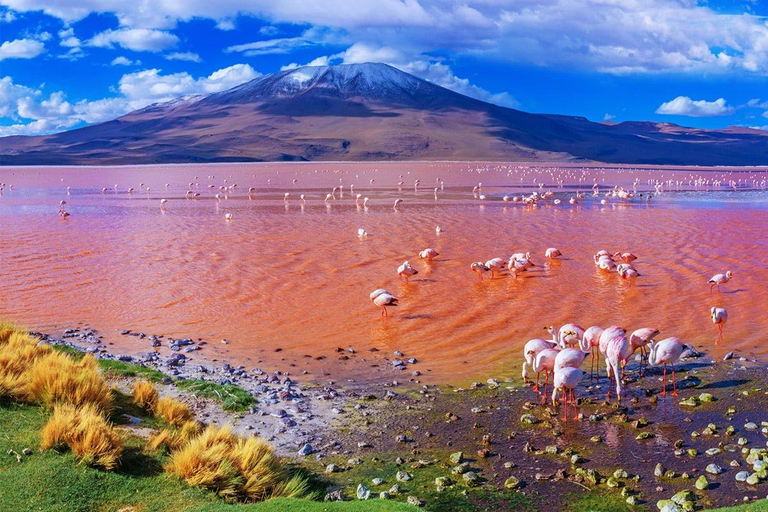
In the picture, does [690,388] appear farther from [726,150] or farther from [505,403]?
[726,150]

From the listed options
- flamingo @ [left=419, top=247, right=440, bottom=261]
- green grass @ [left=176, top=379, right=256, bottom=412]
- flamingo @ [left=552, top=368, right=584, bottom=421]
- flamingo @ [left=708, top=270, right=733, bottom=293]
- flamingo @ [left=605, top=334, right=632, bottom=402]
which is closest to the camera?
flamingo @ [left=552, top=368, right=584, bottom=421]

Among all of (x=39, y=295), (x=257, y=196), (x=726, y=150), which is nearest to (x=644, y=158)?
(x=726, y=150)

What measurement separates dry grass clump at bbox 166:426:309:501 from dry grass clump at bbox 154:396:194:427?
1340 millimetres

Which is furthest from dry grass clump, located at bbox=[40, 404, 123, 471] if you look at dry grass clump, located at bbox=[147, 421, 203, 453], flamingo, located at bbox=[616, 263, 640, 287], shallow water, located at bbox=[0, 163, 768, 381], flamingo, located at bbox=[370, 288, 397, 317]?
flamingo, located at bbox=[616, 263, 640, 287]

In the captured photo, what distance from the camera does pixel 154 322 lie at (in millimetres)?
13578

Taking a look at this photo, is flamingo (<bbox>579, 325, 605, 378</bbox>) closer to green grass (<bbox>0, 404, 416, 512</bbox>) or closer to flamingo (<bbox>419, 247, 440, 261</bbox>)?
green grass (<bbox>0, 404, 416, 512</bbox>)

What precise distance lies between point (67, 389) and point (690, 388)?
27.2 feet

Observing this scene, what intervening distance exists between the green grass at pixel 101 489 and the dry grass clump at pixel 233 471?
13 cm

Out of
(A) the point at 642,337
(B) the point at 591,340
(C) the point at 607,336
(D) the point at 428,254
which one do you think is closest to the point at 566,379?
(C) the point at 607,336

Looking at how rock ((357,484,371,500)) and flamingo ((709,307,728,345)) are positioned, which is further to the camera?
flamingo ((709,307,728,345))

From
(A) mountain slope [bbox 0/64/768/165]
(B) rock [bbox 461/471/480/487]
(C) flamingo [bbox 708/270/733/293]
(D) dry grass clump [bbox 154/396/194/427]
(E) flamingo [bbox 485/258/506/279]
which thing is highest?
(A) mountain slope [bbox 0/64/768/165]

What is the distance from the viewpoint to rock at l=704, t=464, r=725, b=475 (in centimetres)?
694

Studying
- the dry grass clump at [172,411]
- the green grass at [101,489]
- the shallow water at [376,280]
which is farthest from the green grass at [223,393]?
the green grass at [101,489]

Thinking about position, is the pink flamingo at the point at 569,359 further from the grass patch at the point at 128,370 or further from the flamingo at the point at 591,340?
the grass patch at the point at 128,370
